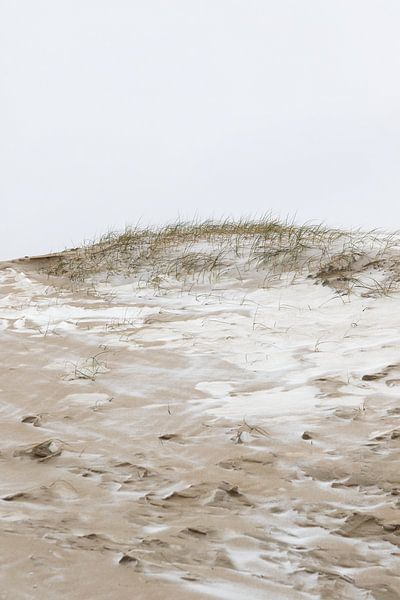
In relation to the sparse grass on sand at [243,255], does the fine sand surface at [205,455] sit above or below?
below

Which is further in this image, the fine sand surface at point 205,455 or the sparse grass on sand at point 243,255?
the sparse grass on sand at point 243,255

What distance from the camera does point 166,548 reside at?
84.2 inches

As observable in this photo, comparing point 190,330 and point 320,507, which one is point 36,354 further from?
point 320,507

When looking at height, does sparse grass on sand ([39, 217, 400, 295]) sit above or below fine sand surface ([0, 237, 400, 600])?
above

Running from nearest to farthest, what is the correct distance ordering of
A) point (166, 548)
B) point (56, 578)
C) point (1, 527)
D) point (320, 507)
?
point (56, 578), point (166, 548), point (1, 527), point (320, 507)

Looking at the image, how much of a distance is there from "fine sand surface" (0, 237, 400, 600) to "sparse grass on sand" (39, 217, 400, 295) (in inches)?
32.9

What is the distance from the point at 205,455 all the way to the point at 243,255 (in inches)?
184

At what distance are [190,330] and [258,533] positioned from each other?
3118 mm

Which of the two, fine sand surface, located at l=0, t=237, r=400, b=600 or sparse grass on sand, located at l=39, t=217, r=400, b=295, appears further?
sparse grass on sand, located at l=39, t=217, r=400, b=295

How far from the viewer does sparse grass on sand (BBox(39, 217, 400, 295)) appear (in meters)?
6.58

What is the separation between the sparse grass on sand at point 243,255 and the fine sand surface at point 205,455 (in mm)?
835

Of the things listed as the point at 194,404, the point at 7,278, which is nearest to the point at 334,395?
the point at 194,404

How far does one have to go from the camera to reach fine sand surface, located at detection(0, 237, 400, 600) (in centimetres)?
201

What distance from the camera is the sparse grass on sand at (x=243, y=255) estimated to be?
6578 mm
